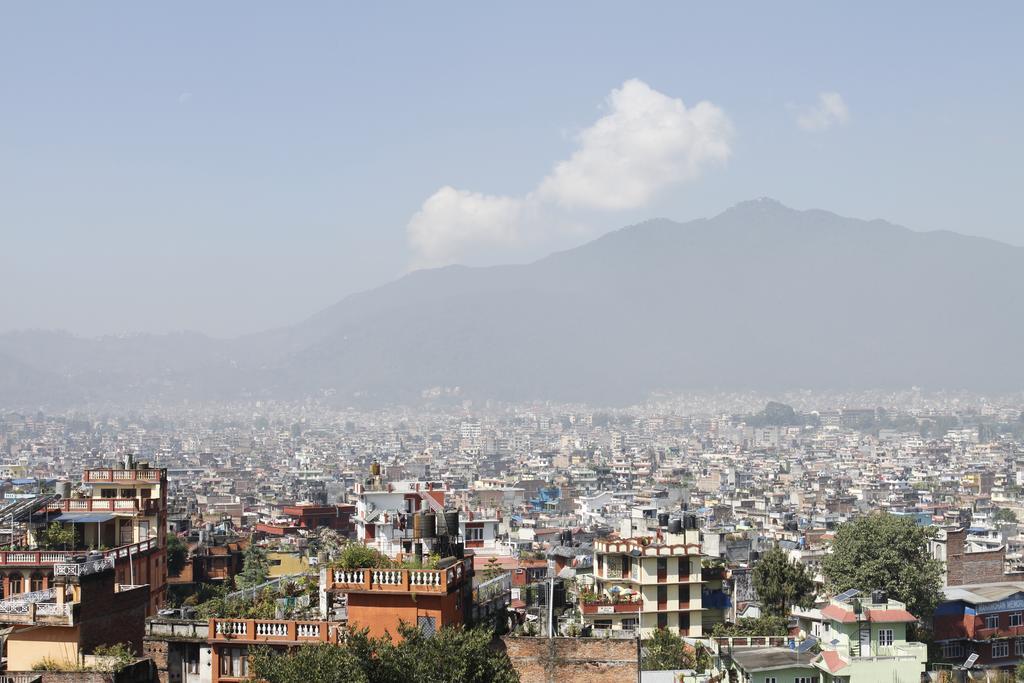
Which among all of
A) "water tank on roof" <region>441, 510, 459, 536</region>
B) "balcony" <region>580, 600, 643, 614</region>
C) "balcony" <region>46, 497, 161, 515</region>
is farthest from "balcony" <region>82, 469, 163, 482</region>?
"water tank on roof" <region>441, 510, 459, 536</region>

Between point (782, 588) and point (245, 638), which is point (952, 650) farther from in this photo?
point (245, 638)

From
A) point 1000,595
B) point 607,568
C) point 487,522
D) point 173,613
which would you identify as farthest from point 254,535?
point 173,613

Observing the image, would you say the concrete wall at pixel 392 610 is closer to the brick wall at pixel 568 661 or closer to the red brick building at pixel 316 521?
the brick wall at pixel 568 661

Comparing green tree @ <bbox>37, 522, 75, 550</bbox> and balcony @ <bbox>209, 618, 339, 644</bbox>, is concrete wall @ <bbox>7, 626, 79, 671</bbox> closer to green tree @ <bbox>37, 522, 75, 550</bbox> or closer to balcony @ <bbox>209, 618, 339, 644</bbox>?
balcony @ <bbox>209, 618, 339, 644</bbox>

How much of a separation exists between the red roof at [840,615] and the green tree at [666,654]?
9.29 feet

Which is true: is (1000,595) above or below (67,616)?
below

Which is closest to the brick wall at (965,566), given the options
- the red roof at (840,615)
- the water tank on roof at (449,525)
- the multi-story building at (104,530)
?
the red roof at (840,615)

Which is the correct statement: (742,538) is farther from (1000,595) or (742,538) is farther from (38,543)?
(38,543)

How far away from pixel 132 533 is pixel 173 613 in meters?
9.10

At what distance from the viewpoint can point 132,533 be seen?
99.1 feet

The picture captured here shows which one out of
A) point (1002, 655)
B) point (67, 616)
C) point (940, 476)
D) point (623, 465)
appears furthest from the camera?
point (623, 465)

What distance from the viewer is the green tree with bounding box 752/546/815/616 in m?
37.4

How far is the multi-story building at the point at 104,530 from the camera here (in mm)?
26203

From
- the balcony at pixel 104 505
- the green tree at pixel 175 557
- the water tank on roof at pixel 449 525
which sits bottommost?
the green tree at pixel 175 557
